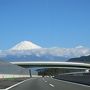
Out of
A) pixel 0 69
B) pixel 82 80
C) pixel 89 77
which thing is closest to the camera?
pixel 89 77

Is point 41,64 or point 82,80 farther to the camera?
point 41,64

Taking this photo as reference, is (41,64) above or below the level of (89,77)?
above

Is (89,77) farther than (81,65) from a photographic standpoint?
No

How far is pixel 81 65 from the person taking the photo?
180625mm

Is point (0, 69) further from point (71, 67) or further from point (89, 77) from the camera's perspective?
point (71, 67)

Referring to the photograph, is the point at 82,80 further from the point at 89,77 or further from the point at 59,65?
the point at 59,65

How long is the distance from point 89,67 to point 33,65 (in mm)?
29602

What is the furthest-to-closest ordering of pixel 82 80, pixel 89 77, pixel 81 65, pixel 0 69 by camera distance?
pixel 81 65 → pixel 0 69 → pixel 82 80 → pixel 89 77

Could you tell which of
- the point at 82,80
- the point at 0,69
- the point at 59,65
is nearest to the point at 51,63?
the point at 59,65

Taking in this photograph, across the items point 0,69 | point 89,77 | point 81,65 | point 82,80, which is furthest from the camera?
point 81,65

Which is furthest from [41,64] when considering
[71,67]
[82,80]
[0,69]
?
[82,80]

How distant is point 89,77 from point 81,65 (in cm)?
14699

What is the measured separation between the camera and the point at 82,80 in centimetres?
3912

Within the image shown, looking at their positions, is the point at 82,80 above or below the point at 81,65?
below
